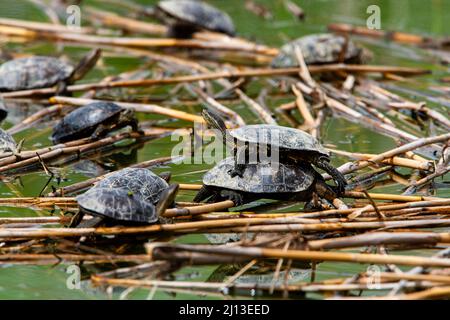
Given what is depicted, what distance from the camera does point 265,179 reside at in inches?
150

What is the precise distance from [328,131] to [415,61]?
2717mm

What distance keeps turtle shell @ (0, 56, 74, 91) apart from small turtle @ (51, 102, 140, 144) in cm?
145

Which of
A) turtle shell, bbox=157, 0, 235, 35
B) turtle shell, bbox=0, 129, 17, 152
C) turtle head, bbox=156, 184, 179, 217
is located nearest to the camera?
turtle head, bbox=156, 184, 179, 217

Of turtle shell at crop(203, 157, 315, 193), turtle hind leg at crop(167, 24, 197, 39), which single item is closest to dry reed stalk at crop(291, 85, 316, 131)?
turtle shell at crop(203, 157, 315, 193)


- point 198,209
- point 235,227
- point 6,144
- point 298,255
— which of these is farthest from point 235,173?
point 6,144

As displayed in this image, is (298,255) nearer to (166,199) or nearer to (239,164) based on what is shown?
(166,199)

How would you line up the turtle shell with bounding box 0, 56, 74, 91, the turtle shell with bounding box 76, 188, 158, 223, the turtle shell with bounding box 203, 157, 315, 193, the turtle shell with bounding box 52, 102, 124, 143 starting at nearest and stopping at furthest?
the turtle shell with bounding box 76, 188, 158, 223 → the turtle shell with bounding box 203, 157, 315, 193 → the turtle shell with bounding box 52, 102, 124, 143 → the turtle shell with bounding box 0, 56, 74, 91

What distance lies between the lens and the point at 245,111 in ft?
20.3

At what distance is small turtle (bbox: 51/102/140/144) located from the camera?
208 inches

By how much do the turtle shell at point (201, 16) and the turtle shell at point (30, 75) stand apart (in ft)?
8.05

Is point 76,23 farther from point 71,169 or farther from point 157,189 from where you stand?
point 157,189

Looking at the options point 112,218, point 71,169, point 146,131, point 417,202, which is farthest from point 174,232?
point 146,131

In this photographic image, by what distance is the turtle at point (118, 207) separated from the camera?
3.32 meters

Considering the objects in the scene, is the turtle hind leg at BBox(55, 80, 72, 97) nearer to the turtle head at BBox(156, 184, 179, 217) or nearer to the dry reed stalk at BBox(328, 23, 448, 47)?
the turtle head at BBox(156, 184, 179, 217)
